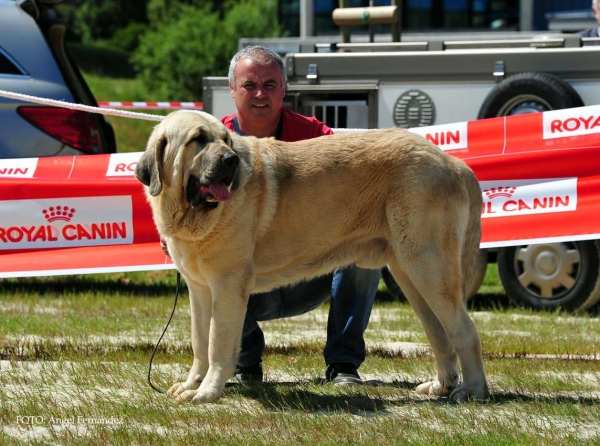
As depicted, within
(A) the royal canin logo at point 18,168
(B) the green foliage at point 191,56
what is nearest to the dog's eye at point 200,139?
(A) the royal canin logo at point 18,168

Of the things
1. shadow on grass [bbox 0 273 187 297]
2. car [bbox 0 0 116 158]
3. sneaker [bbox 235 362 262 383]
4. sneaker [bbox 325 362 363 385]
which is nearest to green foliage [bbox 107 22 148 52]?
shadow on grass [bbox 0 273 187 297]

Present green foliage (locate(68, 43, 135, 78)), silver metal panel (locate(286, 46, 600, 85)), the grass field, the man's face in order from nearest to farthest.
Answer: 1. the grass field
2. the man's face
3. silver metal panel (locate(286, 46, 600, 85))
4. green foliage (locate(68, 43, 135, 78))

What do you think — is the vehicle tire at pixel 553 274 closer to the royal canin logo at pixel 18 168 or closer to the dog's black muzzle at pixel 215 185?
the royal canin logo at pixel 18 168

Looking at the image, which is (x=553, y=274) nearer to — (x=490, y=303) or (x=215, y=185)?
(x=490, y=303)

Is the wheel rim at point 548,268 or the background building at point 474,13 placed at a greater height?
the background building at point 474,13

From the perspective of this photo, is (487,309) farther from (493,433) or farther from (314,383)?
(493,433)

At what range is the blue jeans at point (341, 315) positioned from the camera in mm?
5914

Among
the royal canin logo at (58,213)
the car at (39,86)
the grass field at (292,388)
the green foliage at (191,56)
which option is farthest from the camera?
the green foliage at (191,56)

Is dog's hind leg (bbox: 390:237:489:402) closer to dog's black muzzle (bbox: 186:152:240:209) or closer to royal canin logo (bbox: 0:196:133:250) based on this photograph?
dog's black muzzle (bbox: 186:152:240:209)

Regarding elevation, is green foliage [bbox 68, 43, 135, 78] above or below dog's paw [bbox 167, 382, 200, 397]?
below

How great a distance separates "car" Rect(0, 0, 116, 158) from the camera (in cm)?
915

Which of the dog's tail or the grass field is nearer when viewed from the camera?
the grass field

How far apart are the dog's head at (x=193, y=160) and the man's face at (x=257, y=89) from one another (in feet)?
3.20

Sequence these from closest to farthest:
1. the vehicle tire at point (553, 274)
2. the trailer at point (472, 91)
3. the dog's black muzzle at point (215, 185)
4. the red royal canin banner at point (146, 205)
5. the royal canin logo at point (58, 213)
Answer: the dog's black muzzle at point (215, 185) → the red royal canin banner at point (146, 205) → the royal canin logo at point (58, 213) → the vehicle tire at point (553, 274) → the trailer at point (472, 91)
